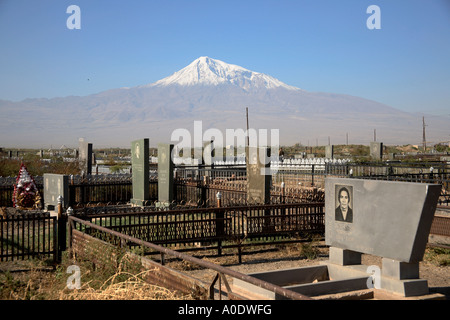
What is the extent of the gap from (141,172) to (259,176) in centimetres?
700

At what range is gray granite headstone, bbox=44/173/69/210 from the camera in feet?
55.4

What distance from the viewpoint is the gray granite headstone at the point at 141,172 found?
19375mm

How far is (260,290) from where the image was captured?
5949 millimetres

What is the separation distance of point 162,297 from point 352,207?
11.4 ft

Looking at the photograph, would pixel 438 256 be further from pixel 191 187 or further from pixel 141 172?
pixel 141 172

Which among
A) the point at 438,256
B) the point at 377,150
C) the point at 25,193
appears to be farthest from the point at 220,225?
the point at 377,150

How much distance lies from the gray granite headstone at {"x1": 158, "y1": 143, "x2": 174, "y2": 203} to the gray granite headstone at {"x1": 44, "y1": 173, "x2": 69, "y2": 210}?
3819 mm

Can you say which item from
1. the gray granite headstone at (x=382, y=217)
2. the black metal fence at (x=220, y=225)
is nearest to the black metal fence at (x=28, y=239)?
the black metal fence at (x=220, y=225)

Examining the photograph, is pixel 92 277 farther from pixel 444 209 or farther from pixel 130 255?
pixel 444 209

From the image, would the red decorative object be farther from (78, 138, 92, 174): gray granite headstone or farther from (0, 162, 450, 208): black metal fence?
(78, 138, 92, 174): gray granite headstone

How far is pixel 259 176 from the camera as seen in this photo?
14117 mm

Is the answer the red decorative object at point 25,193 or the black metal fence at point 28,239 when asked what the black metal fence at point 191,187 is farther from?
the black metal fence at point 28,239

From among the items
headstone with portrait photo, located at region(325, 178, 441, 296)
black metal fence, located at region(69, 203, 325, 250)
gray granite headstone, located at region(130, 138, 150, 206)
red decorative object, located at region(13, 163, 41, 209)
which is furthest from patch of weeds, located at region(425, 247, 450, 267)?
red decorative object, located at region(13, 163, 41, 209)

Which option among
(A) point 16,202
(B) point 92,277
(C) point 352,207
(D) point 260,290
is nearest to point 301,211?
(C) point 352,207
